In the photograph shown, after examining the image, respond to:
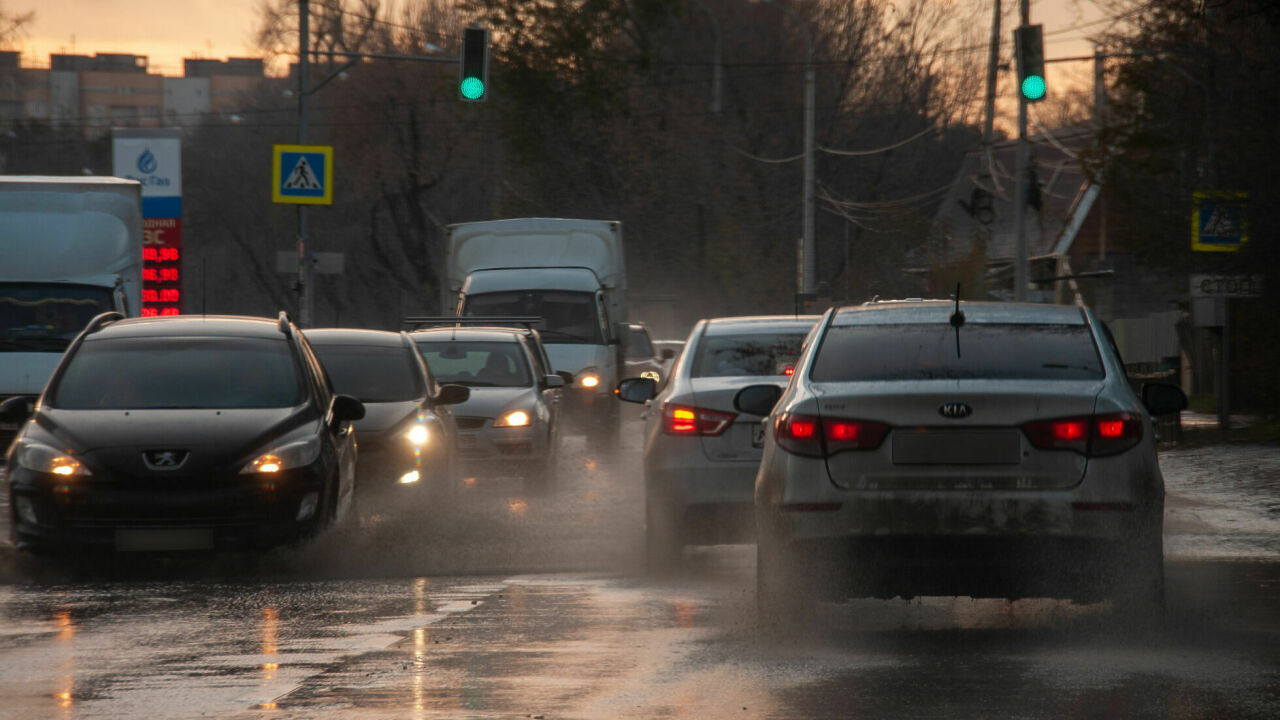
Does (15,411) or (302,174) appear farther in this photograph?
(302,174)

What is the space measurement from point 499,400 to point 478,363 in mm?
1343

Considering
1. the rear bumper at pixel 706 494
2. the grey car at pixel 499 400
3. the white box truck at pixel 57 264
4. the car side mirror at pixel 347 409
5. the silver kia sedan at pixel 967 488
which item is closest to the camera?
the silver kia sedan at pixel 967 488

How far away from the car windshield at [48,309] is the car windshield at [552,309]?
5.96 meters

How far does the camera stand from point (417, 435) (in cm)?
1395

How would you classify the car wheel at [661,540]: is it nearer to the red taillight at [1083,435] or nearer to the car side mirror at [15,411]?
the red taillight at [1083,435]

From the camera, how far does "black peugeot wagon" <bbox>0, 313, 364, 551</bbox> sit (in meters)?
10.7

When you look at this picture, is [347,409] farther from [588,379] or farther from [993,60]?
[993,60]

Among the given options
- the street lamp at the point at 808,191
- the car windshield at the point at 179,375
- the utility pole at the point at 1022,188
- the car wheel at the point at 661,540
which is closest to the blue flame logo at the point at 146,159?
the street lamp at the point at 808,191

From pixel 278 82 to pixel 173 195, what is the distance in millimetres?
48073

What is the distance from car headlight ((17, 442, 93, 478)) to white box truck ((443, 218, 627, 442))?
1354cm

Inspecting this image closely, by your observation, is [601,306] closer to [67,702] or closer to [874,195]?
[67,702]

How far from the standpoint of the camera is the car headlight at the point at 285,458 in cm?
1092

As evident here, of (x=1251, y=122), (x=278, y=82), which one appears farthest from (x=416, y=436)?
(x=278, y=82)

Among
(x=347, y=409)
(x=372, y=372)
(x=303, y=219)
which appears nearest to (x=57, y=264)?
(x=372, y=372)
